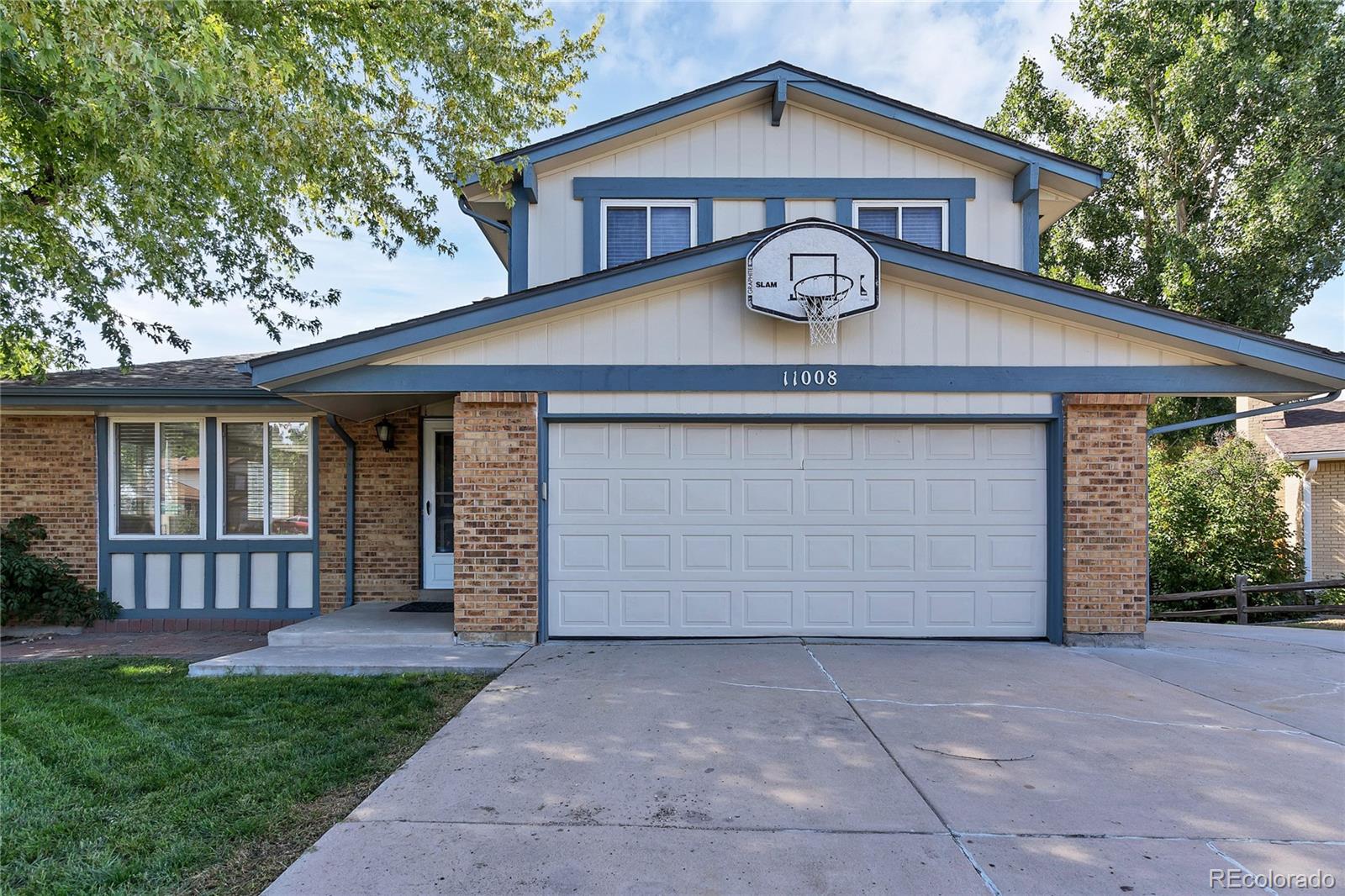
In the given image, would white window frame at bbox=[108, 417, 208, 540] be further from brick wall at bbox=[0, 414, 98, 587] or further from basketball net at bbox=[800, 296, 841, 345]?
basketball net at bbox=[800, 296, 841, 345]

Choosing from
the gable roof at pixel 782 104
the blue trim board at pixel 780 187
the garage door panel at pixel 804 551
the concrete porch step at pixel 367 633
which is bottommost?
the concrete porch step at pixel 367 633

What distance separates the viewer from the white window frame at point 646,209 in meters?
8.66

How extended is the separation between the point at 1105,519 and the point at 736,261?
4717 mm

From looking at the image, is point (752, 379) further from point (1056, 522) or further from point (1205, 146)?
point (1205, 146)

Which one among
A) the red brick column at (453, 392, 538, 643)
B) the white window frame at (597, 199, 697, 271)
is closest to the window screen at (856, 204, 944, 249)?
the white window frame at (597, 199, 697, 271)

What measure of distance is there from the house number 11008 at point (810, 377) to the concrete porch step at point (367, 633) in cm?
451

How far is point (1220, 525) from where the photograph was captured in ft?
42.8

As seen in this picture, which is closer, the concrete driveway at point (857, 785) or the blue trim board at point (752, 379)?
the concrete driveway at point (857, 785)

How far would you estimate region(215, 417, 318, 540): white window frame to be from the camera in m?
8.73

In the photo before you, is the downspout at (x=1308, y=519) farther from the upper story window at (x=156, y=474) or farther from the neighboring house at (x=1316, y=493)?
the upper story window at (x=156, y=474)

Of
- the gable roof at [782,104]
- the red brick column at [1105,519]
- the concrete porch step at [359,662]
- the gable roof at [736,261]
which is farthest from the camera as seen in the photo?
the gable roof at [782,104]

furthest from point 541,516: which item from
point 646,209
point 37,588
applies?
point 37,588

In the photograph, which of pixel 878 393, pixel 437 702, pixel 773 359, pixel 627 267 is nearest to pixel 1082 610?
pixel 878 393

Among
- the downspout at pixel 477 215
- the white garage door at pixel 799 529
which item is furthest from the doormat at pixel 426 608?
the downspout at pixel 477 215
